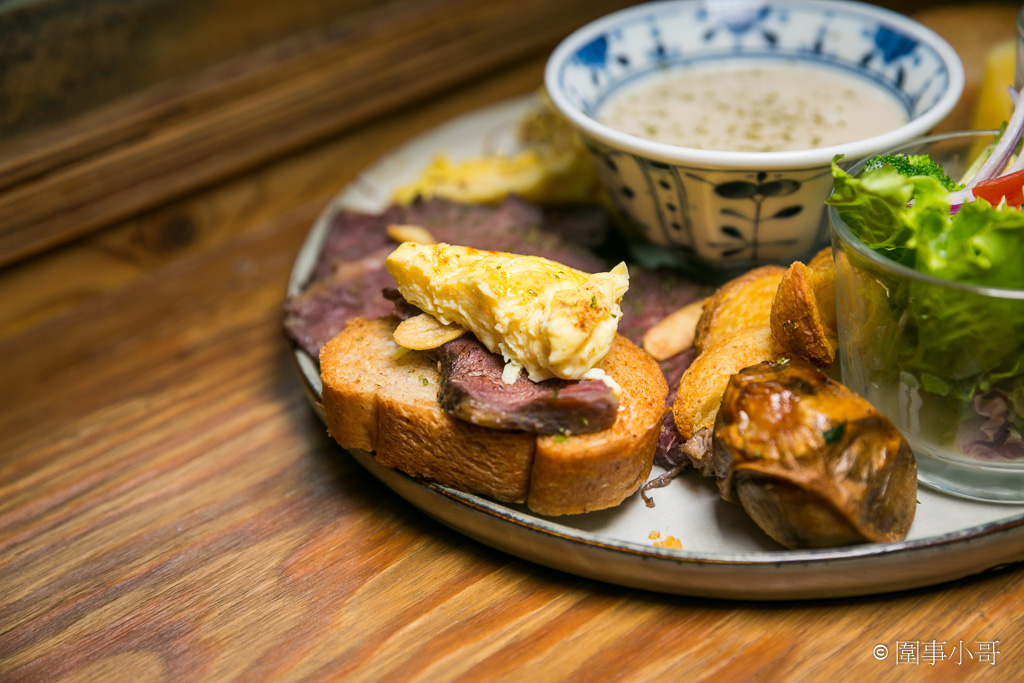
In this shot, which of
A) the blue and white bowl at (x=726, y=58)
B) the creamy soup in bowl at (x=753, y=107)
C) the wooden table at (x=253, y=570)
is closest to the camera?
the wooden table at (x=253, y=570)

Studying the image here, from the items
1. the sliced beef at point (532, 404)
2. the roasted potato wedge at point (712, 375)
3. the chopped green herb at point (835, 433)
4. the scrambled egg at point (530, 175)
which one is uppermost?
the sliced beef at point (532, 404)

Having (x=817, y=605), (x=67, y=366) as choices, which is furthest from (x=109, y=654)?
(x=817, y=605)

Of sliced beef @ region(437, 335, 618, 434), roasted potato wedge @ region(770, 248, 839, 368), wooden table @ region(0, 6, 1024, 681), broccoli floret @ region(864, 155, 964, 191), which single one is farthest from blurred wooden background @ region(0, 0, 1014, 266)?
roasted potato wedge @ region(770, 248, 839, 368)

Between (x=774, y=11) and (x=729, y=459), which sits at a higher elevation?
(x=774, y=11)

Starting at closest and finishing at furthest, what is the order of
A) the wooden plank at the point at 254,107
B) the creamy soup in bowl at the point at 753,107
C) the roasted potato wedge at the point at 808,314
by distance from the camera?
the roasted potato wedge at the point at 808,314 < the creamy soup in bowl at the point at 753,107 < the wooden plank at the point at 254,107

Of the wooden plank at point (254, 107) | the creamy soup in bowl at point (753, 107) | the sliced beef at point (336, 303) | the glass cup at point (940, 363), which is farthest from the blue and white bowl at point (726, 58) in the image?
the wooden plank at point (254, 107)

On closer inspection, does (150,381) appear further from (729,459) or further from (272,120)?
(729,459)

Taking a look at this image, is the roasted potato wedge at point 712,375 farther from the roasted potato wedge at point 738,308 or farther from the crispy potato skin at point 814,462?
the crispy potato skin at point 814,462
